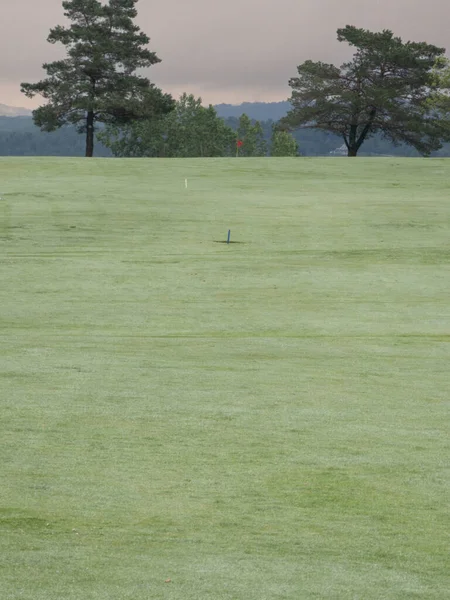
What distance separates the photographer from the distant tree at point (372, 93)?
263 ft

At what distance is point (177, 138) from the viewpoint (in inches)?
5192

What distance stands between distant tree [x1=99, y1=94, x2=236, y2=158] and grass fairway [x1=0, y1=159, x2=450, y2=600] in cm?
10949

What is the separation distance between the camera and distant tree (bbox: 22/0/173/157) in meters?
77.3

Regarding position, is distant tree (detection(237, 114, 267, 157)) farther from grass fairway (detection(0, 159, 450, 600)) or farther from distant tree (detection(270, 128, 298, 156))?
grass fairway (detection(0, 159, 450, 600))

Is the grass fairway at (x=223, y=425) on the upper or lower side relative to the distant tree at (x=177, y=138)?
lower

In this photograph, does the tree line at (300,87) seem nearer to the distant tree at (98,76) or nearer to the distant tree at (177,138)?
the distant tree at (98,76)

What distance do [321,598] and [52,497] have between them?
226 centimetres

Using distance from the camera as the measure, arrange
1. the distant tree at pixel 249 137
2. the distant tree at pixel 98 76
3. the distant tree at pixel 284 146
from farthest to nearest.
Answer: the distant tree at pixel 249 137
the distant tree at pixel 284 146
the distant tree at pixel 98 76

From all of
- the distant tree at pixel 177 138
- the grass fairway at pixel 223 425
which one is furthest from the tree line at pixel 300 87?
the grass fairway at pixel 223 425

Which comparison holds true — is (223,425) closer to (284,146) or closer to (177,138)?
(177,138)

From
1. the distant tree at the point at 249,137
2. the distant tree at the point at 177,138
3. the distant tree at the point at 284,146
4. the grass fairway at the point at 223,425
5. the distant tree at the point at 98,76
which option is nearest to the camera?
the grass fairway at the point at 223,425

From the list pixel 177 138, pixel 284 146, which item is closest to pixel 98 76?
pixel 177 138

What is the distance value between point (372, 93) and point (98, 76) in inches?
882

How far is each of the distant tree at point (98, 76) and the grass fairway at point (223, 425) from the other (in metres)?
55.5
